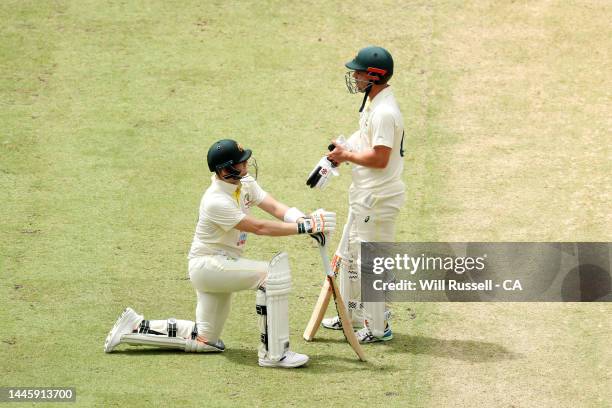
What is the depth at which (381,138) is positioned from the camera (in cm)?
927

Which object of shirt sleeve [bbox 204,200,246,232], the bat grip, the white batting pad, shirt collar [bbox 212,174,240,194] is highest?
shirt collar [bbox 212,174,240,194]

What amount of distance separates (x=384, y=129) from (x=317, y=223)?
969 millimetres

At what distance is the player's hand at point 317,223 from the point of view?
8945 millimetres

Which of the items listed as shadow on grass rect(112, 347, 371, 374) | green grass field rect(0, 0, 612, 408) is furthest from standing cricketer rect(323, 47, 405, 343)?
green grass field rect(0, 0, 612, 408)

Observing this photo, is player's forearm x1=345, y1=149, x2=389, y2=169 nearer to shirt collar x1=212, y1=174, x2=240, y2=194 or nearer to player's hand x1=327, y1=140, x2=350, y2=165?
player's hand x1=327, y1=140, x2=350, y2=165

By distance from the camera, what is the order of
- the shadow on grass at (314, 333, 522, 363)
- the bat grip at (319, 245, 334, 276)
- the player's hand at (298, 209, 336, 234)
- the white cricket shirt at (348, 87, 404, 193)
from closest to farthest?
the player's hand at (298, 209, 336, 234) < the bat grip at (319, 245, 334, 276) < the white cricket shirt at (348, 87, 404, 193) < the shadow on grass at (314, 333, 522, 363)

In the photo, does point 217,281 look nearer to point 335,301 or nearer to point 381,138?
point 335,301

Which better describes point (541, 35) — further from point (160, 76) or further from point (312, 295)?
point (312, 295)

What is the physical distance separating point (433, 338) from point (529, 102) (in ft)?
15.5

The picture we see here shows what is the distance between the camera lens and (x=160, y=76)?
13969 mm

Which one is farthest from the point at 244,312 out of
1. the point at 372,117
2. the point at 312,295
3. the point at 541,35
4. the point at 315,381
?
the point at 541,35

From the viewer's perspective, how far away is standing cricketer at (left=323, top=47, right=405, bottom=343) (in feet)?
30.6

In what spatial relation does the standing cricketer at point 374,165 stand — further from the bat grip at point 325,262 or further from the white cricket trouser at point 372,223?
the bat grip at point 325,262

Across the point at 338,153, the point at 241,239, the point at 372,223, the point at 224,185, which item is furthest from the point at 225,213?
the point at 372,223
